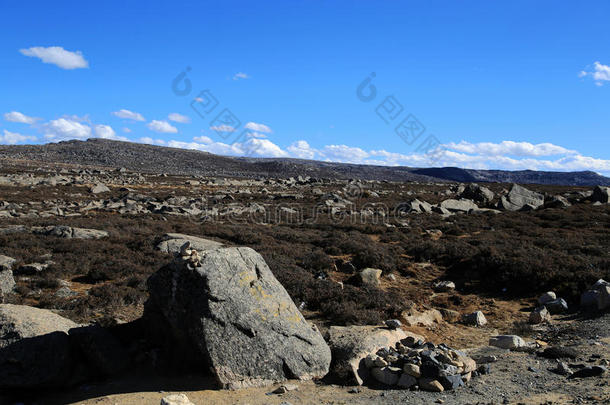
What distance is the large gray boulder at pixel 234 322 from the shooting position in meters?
5.91

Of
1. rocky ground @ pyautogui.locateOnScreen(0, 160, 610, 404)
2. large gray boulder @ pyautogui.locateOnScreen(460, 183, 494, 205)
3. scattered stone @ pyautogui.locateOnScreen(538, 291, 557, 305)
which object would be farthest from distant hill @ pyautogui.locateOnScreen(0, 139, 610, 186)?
scattered stone @ pyautogui.locateOnScreen(538, 291, 557, 305)

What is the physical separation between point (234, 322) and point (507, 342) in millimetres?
5460

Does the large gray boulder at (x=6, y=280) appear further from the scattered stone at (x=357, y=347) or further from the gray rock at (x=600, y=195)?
the gray rock at (x=600, y=195)

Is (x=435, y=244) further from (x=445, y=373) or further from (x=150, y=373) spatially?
(x=150, y=373)

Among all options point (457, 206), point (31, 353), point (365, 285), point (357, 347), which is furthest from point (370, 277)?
point (457, 206)

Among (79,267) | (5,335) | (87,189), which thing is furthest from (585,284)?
(87,189)

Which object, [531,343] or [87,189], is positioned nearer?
[531,343]

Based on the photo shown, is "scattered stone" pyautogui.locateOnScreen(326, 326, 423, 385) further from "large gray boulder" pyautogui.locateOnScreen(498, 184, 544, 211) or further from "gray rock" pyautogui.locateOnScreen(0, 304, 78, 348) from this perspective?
"large gray boulder" pyautogui.locateOnScreen(498, 184, 544, 211)

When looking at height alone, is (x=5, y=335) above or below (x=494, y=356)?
above

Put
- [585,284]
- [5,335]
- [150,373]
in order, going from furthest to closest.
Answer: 1. [585,284]
2. [150,373]
3. [5,335]

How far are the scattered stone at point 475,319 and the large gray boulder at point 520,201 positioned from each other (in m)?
27.2

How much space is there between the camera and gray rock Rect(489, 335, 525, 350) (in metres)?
7.59

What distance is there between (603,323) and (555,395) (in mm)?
4425

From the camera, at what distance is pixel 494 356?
706 cm
